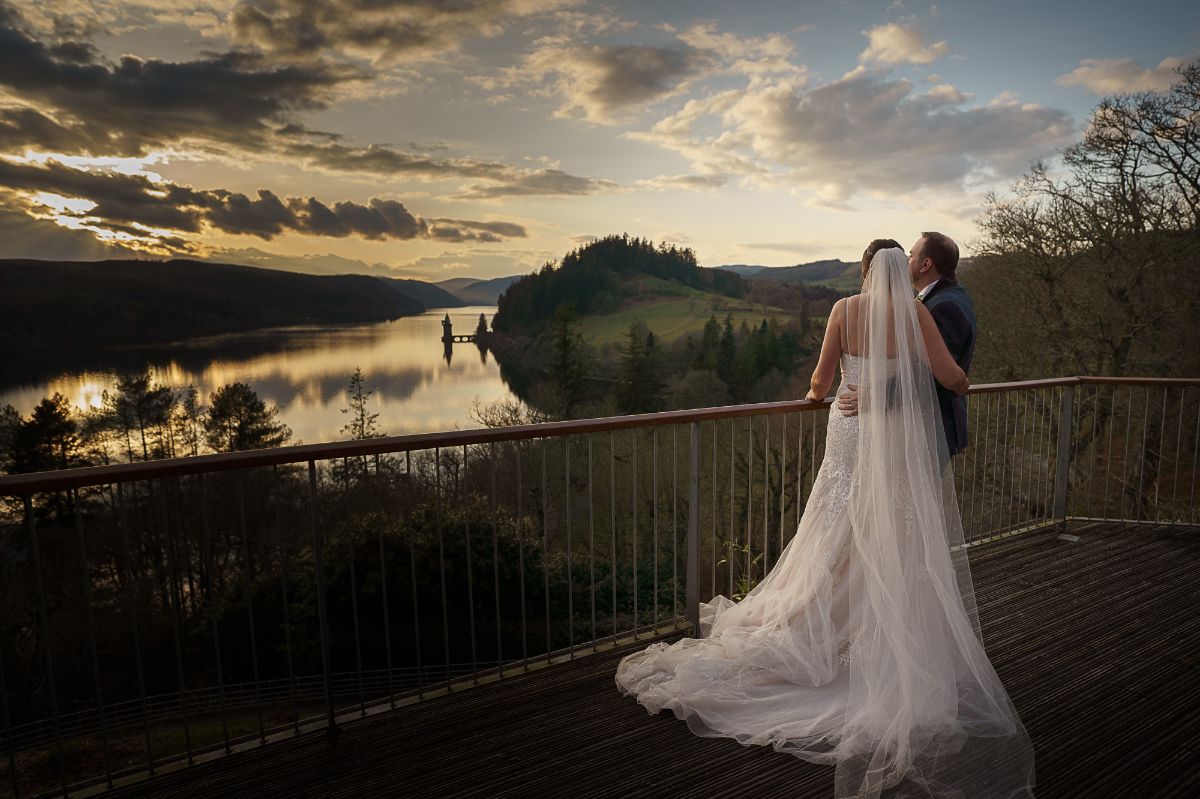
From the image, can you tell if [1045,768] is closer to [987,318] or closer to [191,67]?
[987,318]

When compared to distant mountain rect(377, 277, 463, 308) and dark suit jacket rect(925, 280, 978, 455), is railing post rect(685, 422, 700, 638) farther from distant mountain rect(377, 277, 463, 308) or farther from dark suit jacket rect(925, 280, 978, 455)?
distant mountain rect(377, 277, 463, 308)

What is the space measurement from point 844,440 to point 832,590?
59 cm

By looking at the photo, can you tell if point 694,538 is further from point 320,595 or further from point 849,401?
point 320,595

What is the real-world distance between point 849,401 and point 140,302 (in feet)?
119

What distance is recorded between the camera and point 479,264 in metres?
52.5

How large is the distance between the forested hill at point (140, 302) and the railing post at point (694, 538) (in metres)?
32.2

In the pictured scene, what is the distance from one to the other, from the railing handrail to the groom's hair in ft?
2.62

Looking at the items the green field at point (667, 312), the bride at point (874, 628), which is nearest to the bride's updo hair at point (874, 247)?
the bride at point (874, 628)

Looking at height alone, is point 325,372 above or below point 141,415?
above

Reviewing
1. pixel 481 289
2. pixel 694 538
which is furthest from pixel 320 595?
pixel 481 289

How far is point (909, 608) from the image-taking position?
227cm

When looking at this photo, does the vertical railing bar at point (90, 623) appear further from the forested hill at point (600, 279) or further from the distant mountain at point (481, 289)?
the distant mountain at point (481, 289)

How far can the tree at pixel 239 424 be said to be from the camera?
26.9m

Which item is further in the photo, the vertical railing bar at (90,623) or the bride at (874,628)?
the bride at (874,628)
